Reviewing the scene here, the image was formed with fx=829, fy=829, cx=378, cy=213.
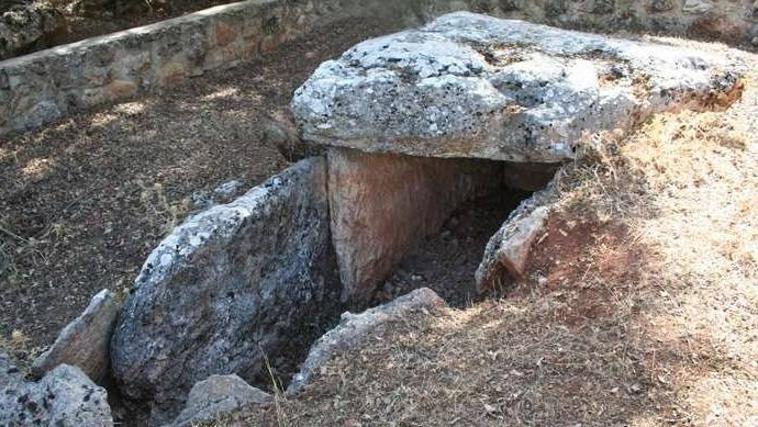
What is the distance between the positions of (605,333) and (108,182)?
2.61 m

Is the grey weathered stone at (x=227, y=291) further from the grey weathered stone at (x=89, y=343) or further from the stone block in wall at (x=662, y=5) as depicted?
the stone block in wall at (x=662, y=5)

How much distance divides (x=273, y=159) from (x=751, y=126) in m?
2.31

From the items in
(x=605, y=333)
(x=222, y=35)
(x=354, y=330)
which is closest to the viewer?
(x=605, y=333)

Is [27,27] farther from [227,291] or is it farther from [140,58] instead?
[227,291]

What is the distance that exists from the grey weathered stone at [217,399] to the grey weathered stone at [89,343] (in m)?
0.58

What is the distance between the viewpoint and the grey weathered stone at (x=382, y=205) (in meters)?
3.81

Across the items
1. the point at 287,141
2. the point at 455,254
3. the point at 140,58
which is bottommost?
the point at 455,254

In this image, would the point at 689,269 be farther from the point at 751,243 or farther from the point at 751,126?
the point at 751,126

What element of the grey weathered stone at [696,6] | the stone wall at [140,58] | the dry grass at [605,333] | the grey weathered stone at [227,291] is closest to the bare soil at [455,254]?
the grey weathered stone at [227,291]

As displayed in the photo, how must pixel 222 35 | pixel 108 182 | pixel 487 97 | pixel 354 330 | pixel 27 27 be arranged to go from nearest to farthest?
1. pixel 354 330
2. pixel 487 97
3. pixel 108 182
4. pixel 27 27
5. pixel 222 35

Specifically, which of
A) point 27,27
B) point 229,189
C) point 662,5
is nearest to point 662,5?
point 662,5

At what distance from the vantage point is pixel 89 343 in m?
3.17

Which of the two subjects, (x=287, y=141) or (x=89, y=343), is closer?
(x=89, y=343)

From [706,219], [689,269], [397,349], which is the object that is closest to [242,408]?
[397,349]
